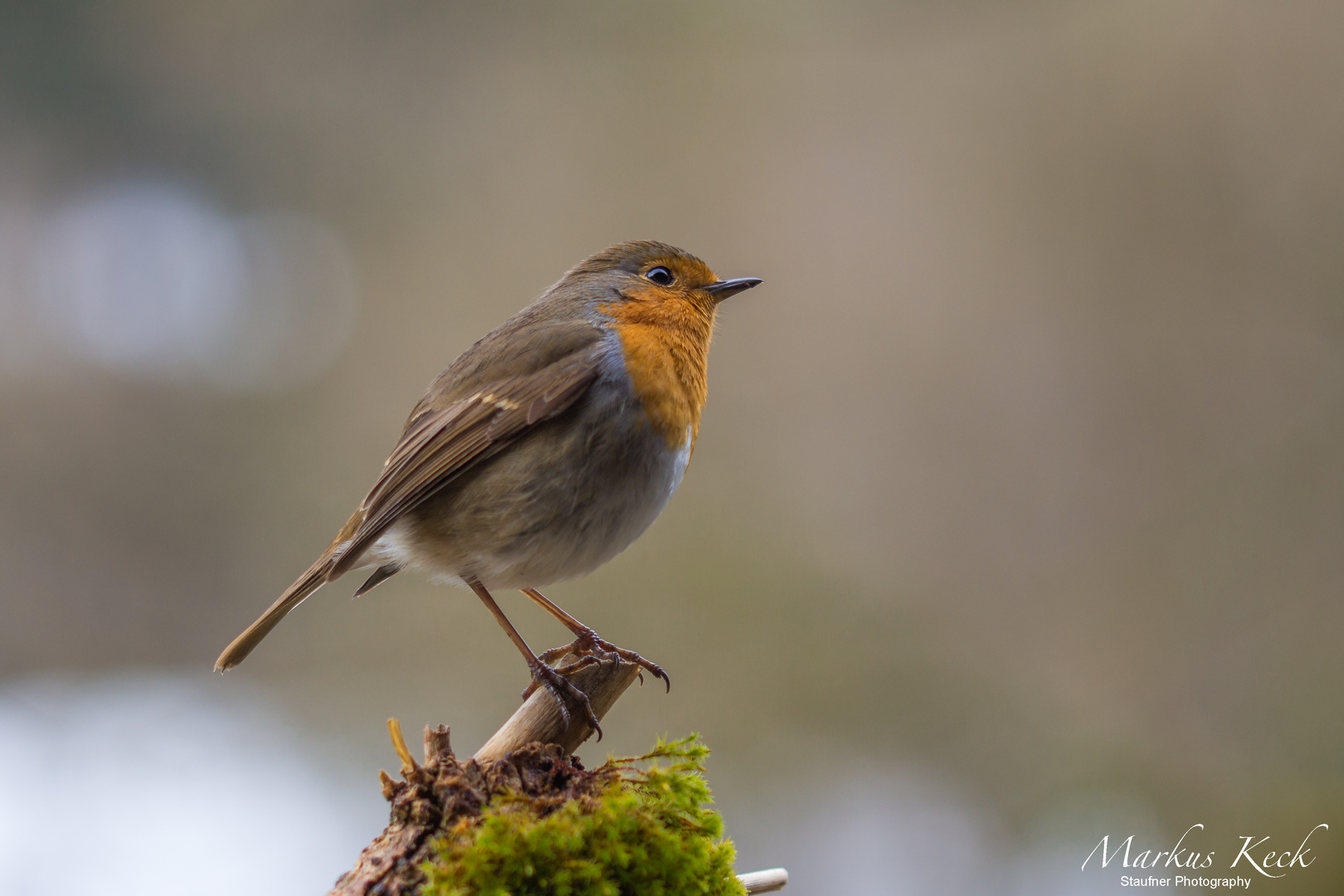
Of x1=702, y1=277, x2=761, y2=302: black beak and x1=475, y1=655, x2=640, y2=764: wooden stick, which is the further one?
x1=702, y1=277, x2=761, y2=302: black beak

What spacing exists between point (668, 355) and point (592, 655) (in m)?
0.72

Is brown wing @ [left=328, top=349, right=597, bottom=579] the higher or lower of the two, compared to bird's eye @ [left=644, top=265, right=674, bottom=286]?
lower

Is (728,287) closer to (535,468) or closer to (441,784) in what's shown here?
(535,468)

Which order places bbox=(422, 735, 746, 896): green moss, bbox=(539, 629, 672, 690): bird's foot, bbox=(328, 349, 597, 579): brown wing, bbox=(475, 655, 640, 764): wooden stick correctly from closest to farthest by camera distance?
bbox=(422, 735, 746, 896): green moss → bbox=(475, 655, 640, 764): wooden stick → bbox=(539, 629, 672, 690): bird's foot → bbox=(328, 349, 597, 579): brown wing

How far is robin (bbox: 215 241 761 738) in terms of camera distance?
6.61 feet

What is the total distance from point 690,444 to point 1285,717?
3341 millimetres

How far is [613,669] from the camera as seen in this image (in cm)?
189

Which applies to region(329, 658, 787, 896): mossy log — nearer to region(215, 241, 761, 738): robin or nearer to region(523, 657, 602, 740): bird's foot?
region(523, 657, 602, 740): bird's foot

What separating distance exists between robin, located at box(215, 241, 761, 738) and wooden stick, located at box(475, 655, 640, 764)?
6cm

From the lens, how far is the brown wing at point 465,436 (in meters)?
2.05

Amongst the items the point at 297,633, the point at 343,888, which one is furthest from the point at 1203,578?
the point at 297,633

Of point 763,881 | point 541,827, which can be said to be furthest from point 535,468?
point 763,881

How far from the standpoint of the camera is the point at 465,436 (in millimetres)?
2109

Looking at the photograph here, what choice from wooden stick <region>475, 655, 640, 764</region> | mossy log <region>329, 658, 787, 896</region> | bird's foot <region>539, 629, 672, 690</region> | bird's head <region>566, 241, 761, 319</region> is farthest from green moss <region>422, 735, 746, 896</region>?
bird's head <region>566, 241, 761, 319</region>
